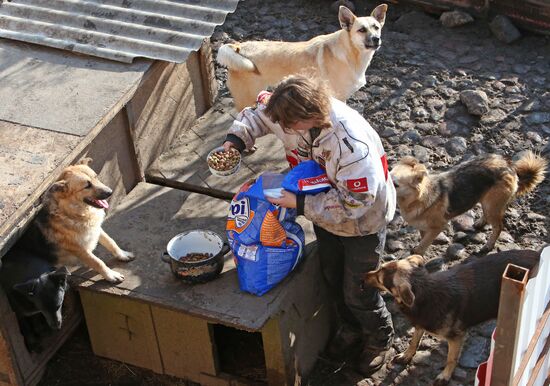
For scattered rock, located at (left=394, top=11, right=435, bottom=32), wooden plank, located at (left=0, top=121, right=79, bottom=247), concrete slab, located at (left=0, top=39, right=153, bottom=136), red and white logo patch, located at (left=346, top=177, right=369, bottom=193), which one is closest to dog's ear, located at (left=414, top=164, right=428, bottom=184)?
red and white logo patch, located at (left=346, top=177, right=369, bottom=193)

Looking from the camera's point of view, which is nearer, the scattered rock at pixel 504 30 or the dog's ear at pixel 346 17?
the dog's ear at pixel 346 17

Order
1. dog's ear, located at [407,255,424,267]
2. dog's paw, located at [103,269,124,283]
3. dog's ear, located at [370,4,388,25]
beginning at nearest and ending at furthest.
→ dog's ear, located at [407,255,424,267] < dog's paw, located at [103,269,124,283] < dog's ear, located at [370,4,388,25]

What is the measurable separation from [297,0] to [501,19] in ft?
9.04

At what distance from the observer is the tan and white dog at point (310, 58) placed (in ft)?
25.6

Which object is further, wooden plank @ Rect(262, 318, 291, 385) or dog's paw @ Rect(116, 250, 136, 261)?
dog's paw @ Rect(116, 250, 136, 261)

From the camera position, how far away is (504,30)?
9.83 m

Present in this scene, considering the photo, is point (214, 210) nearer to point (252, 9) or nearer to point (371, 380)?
point (371, 380)

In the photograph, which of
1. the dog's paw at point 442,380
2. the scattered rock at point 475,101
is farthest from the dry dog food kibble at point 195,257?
the scattered rock at point 475,101

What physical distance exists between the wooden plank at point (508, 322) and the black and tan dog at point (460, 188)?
307cm

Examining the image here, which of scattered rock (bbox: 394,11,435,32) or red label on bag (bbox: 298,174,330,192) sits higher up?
red label on bag (bbox: 298,174,330,192)

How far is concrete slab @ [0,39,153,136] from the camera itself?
6.47m

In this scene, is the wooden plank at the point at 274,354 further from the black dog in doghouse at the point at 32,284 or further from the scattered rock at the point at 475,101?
the scattered rock at the point at 475,101

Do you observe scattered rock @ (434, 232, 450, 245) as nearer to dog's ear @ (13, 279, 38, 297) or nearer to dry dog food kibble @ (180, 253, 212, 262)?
dry dog food kibble @ (180, 253, 212, 262)

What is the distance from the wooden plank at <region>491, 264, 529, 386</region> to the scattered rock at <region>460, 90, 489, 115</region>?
5.32m
